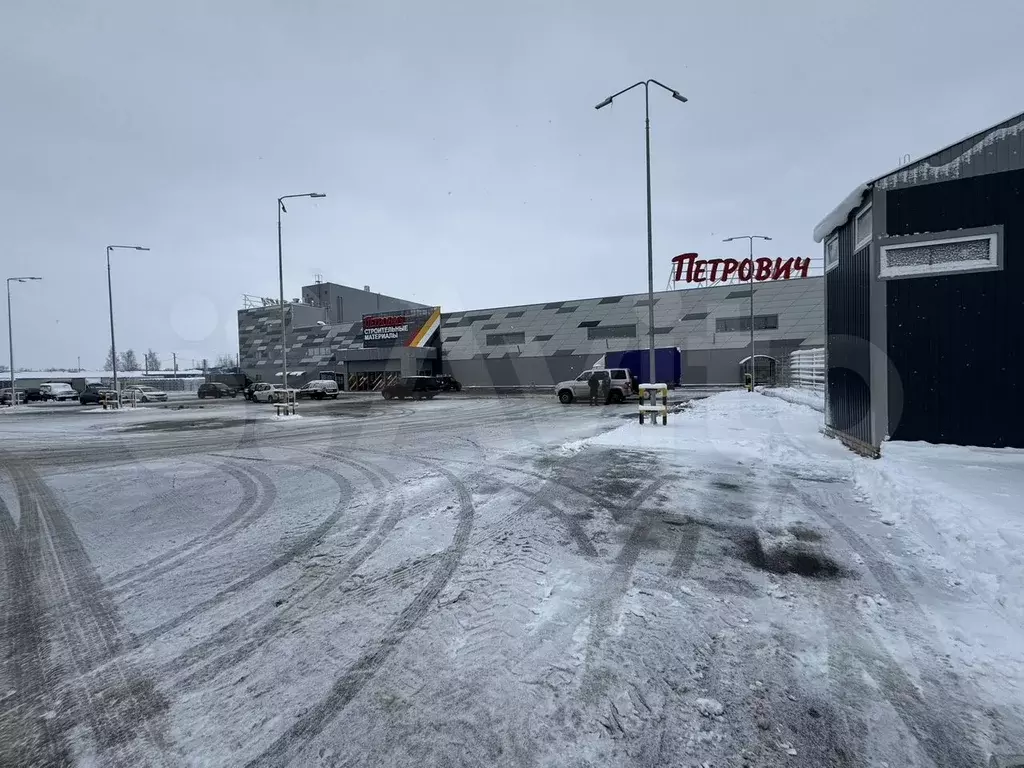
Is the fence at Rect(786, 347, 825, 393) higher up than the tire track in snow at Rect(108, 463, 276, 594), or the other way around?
the fence at Rect(786, 347, 825, 393)

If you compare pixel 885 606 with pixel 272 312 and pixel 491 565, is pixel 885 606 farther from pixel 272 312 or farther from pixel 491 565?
pixel 272 312

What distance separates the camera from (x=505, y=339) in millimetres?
51375

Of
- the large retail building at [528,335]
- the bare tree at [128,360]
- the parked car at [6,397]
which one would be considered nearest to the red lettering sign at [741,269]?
the large retail building at [528,335]

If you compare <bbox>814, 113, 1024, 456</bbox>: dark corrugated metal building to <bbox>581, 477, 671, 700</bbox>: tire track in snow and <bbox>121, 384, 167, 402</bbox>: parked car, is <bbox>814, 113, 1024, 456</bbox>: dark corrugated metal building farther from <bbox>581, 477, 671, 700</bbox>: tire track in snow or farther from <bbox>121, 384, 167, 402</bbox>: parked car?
<bbox>121, 384, 167, 402</bbox>: parked car

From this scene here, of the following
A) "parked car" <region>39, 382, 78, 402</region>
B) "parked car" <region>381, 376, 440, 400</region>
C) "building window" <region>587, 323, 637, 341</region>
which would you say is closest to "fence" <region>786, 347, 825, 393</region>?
"building window" <region>587, 323, 637, 341</region>

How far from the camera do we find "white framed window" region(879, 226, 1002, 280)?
728 cm

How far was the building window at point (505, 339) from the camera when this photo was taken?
50.7 metres

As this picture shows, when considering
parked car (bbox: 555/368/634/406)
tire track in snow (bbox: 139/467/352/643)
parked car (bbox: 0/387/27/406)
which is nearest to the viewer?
tire track in snow (bbox: 139/467/352/643)

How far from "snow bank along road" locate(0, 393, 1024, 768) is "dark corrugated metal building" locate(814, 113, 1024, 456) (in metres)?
0.90

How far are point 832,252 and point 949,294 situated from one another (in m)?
3.84

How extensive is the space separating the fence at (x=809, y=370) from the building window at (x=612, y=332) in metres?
16.3

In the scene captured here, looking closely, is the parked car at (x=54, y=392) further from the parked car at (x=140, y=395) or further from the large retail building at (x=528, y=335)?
the large retail building at (x=528, y=335)

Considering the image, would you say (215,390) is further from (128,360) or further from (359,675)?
(128,360)

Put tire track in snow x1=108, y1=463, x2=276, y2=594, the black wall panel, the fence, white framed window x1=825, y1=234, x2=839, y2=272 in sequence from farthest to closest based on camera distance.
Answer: the fence, white framed window x1=825, y1=234, x2=839, y2=272, the black wall panel, tire track in snow x1=108, y1=463, x2=276, y2=594
